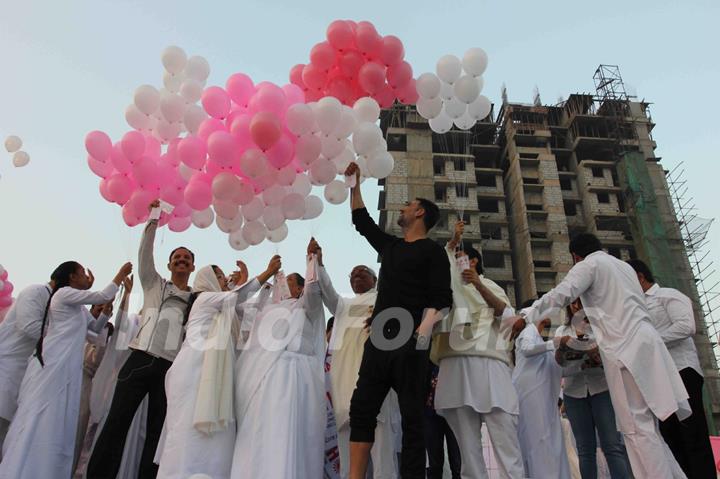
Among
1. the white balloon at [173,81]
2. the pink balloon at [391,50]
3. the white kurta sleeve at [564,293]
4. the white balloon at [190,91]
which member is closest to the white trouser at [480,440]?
the white kurta sleeve at [564,293]

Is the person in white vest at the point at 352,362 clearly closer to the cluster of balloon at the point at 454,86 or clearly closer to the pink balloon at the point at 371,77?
the pink balloon at the point at 371,77

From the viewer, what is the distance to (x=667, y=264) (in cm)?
3047

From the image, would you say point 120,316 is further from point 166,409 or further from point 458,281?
point 458,281

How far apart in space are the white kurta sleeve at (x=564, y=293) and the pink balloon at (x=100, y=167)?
3.70 m

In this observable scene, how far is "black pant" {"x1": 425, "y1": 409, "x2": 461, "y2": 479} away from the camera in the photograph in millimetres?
4355

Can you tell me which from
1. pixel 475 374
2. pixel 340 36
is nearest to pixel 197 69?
pixel 340 36

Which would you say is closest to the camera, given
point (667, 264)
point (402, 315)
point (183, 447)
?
point (402, 315)

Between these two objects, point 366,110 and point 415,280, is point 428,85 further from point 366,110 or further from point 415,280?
point 415,280

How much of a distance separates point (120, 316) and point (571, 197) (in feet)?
A: 115

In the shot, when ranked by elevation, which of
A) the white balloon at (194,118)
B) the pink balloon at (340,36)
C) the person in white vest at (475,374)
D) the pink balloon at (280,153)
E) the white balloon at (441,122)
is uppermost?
the pink balloon at (340,36)

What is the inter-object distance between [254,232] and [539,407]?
2.86 metres

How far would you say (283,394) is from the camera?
351cm

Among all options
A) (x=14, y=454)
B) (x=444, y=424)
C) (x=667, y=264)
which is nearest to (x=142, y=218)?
(x=14, y=454)

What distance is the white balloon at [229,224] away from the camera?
474cm
